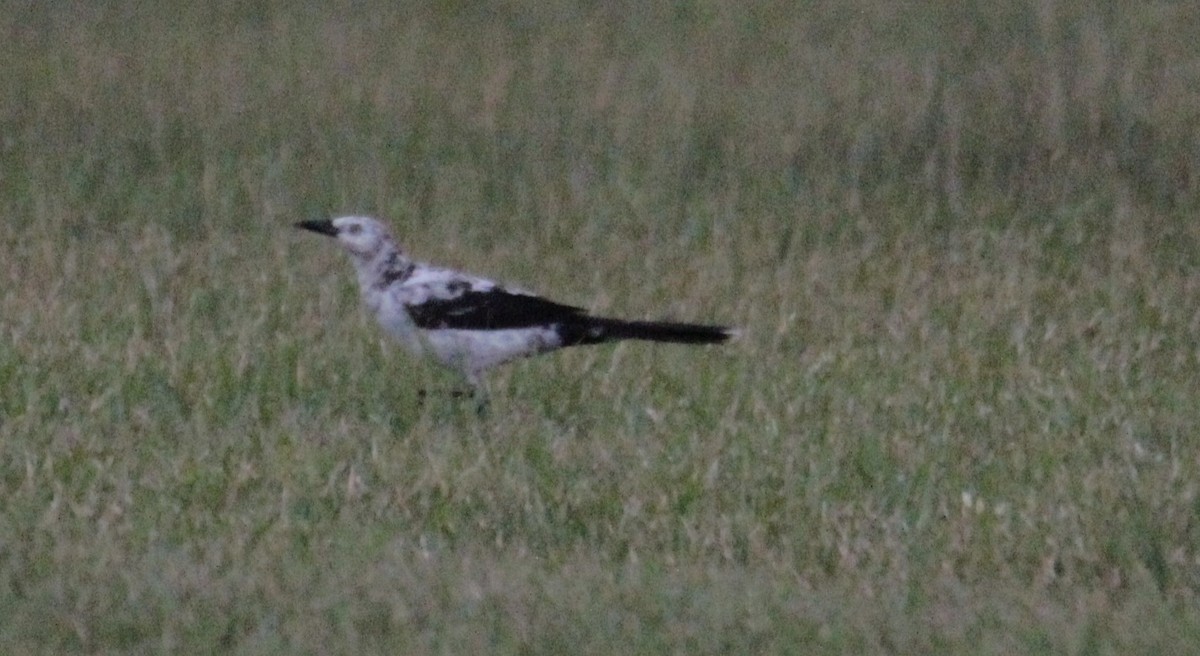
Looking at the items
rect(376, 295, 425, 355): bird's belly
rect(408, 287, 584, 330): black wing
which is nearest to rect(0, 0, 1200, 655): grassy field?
rect(376, 295, 425, 355): bird's belly

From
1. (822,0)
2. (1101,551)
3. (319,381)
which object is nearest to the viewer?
(1101,551)

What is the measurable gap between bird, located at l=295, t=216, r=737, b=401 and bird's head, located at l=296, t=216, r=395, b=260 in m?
0.35

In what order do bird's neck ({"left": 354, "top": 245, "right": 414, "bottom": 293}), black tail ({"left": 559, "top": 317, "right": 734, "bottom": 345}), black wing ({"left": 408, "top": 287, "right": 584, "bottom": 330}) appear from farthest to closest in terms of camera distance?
1. bird's neck ({"left": 354, "top": 245, "right": 414, "bottom": 293})
2. black wing ({"left": 408, "top": 287, "right": 584, "bottom": 330})
3. black tail ({"left": 559, "top": 317, "right": 734, "bottom": 345})

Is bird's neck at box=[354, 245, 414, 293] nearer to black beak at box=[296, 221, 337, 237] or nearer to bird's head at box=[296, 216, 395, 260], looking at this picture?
bird's head at box=[296, 216, 395, 260]

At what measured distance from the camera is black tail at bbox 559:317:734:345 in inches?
358

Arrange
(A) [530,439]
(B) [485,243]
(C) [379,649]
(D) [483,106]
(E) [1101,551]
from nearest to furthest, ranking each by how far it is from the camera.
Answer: (C) [379,649]
(E) [1101,551]
(A) [530,439]
(B) [485,243]
(D) [483,106]

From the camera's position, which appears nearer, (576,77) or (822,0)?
(576,77)

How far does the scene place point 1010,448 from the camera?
27.7ft

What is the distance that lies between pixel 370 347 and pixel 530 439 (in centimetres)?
190

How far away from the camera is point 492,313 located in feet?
30.3

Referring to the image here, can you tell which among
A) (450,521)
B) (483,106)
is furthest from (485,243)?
(450,521)

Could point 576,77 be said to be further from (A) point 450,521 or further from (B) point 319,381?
(A) point 450,521

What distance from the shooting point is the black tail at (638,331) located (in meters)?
9.10

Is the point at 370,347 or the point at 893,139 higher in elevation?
the point at 893,139
